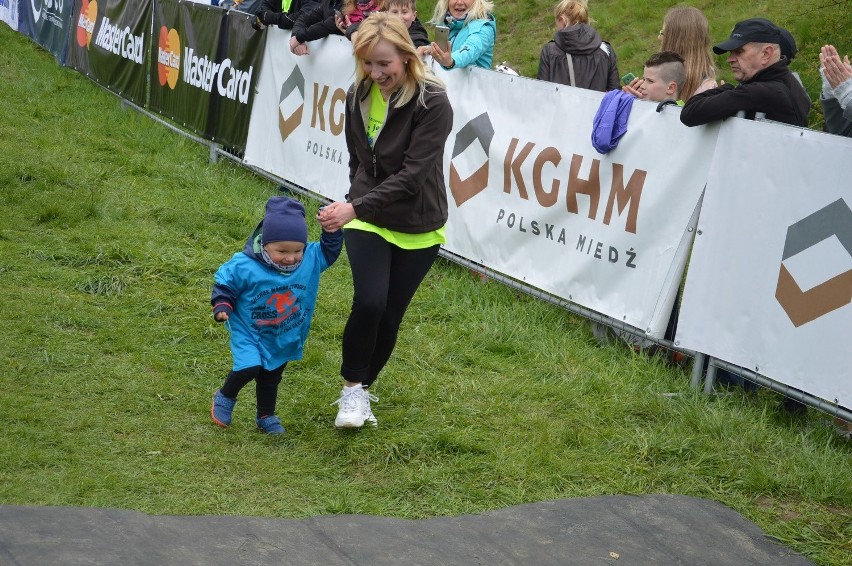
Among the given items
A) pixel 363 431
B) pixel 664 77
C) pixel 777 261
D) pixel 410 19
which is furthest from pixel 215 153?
pixel 777 261

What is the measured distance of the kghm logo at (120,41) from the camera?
14008 millimetres

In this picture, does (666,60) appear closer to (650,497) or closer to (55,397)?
(650,497)

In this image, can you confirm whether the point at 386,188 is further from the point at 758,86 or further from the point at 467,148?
the point at 467,148

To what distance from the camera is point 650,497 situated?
504cm

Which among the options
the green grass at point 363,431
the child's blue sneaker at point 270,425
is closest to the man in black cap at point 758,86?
the green grass at point 363,431

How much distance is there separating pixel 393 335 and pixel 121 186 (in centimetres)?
534

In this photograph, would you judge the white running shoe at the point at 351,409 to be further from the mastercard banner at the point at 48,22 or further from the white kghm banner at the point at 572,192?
the mastercard banner at the point at 48,22

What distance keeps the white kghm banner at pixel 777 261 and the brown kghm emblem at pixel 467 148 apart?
2.11m

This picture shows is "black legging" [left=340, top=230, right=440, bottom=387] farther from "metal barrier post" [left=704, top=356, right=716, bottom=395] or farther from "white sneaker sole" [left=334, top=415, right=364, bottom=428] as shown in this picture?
"metal barrier post" [left=704, top=356, right=716, bottom=395]

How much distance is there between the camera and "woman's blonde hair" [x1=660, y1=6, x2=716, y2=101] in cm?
689

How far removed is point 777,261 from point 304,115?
543 centimetres

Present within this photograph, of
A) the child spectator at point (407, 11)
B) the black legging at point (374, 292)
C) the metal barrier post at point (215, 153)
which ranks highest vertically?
the child spectator at point (407, 11)

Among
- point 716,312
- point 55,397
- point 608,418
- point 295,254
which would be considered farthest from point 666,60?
point 55,397

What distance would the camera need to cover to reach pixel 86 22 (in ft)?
53.4
